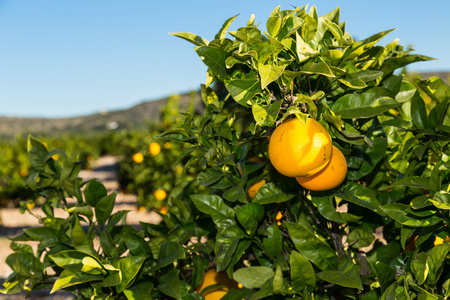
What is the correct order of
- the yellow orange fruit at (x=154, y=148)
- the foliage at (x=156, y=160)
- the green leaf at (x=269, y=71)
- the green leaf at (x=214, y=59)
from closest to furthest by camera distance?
the green leaf at (x=269, y=71), the green leaf at (x=214, y=59), the yellow orange fruit at (x=154, y=148), the foliage at (x=156, y=160)

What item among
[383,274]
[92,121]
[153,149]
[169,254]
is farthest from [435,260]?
[92,121]

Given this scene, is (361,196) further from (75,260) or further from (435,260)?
(75,260)

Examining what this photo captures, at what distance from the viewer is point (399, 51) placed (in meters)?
1.31

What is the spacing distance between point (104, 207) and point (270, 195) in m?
0.54

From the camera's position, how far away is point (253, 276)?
1071mm

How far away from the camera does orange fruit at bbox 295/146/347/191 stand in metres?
0.95

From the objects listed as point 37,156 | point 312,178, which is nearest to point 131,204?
point 37,156

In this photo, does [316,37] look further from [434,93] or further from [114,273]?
[114,273]

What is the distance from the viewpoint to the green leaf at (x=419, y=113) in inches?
40.6

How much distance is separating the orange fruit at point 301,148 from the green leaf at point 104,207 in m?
0.59

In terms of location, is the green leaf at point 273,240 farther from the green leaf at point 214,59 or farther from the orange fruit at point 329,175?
the green leaf at point 214,59

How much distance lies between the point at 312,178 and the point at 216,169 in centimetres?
29

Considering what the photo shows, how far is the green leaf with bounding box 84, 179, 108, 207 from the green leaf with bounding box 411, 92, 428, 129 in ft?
3.06

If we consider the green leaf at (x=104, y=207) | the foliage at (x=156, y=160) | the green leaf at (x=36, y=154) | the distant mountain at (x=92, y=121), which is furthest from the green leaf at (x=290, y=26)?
the distant mountain at (x=92, y=121)
